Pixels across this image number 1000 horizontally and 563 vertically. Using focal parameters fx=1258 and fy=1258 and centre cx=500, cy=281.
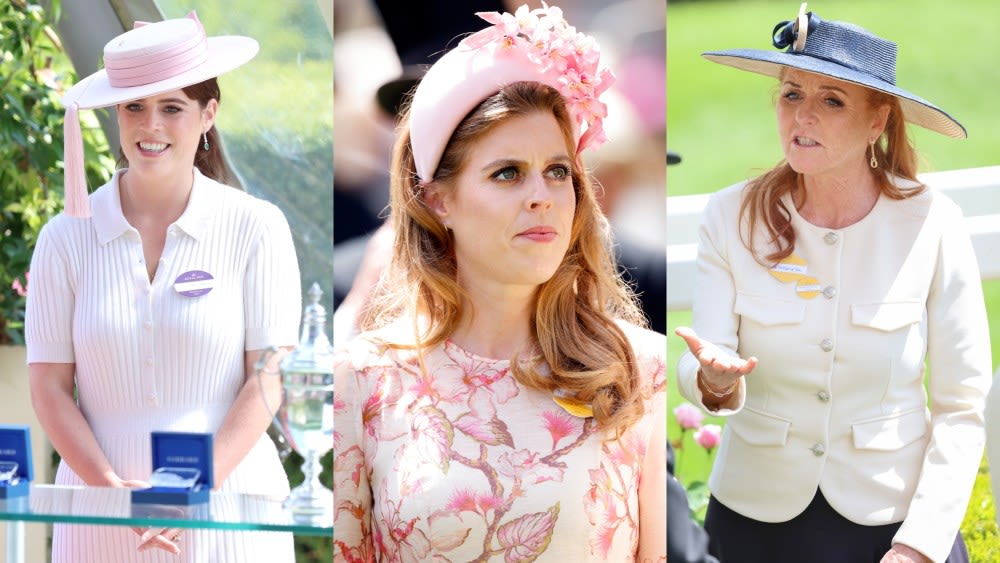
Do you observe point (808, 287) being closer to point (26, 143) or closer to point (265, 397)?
point (265, 397)

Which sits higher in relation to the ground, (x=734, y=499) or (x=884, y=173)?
(x=884, y=173)

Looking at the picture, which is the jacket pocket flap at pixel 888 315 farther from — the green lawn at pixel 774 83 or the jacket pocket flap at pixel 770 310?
the green lawn at pixel 774 83

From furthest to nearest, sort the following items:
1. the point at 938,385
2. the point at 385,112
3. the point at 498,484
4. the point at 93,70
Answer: the point at 93,70, the point at 938,385, the point at 385,112, the point at 498,484

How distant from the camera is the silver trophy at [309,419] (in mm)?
2646

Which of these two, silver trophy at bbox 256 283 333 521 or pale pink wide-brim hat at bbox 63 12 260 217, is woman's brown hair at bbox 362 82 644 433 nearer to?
silver trophy at bbox 256 283 333 521

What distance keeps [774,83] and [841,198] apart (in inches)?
12.5

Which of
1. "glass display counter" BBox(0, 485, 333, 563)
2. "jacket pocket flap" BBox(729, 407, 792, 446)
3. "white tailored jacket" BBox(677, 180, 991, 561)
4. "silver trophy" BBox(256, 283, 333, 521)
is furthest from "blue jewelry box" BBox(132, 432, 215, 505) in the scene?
"jacket pocket flap" BBox(729, 407, 792, 446)

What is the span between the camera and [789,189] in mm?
2840

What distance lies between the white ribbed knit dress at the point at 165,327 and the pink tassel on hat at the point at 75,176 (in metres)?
0.04

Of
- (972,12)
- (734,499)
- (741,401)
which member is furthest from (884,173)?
(734,499)

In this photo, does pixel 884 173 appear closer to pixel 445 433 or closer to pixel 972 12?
pixel 972 12

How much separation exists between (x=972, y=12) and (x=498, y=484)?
154cm

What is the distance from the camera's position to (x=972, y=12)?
9.37 feet

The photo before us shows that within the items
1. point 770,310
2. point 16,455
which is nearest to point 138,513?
point 16,455
